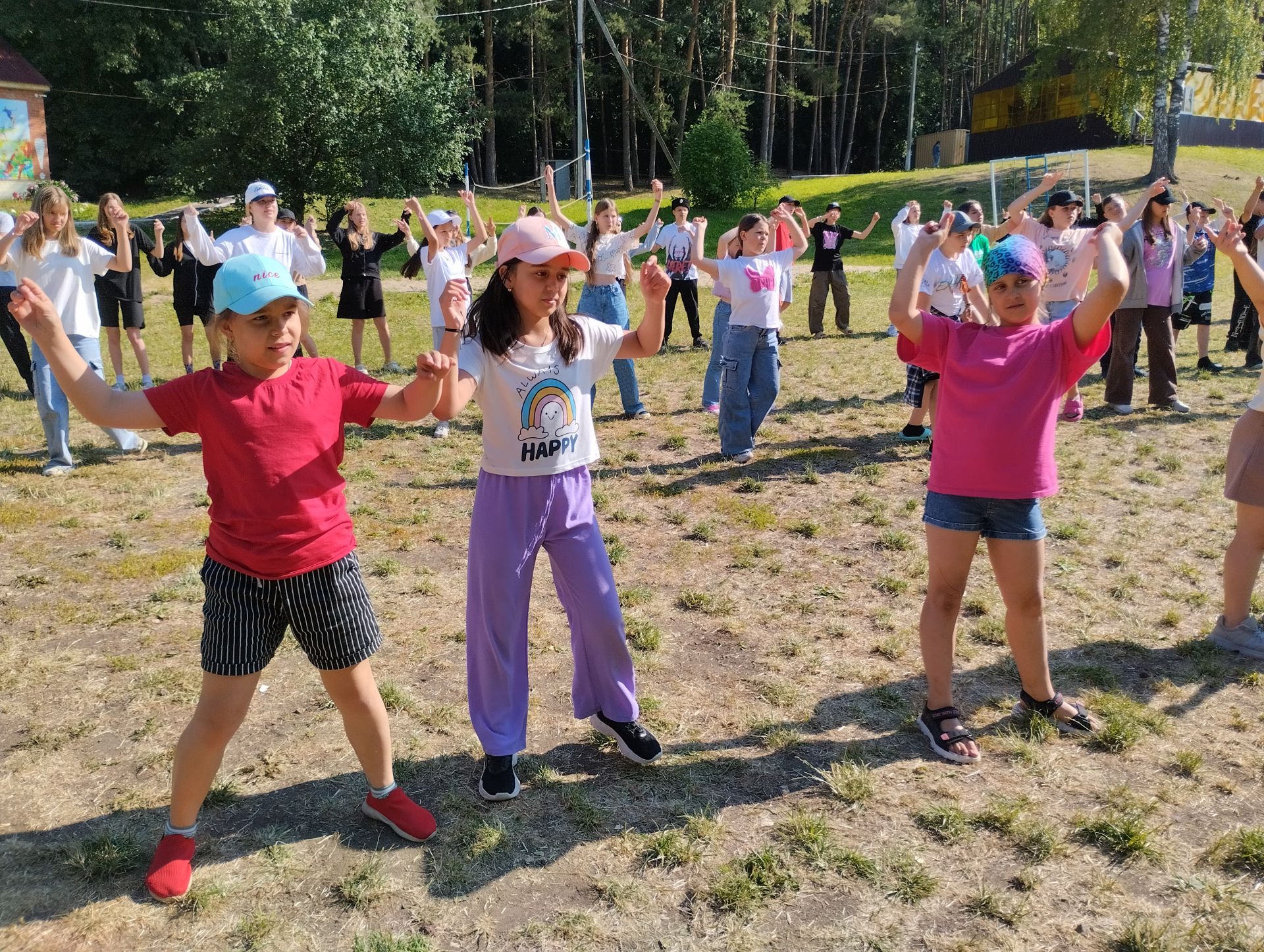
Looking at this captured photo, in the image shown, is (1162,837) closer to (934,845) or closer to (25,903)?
(934,845)

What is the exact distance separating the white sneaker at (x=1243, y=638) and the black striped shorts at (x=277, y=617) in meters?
4.14

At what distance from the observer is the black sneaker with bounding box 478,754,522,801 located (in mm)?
3553

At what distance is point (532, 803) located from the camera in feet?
11.7

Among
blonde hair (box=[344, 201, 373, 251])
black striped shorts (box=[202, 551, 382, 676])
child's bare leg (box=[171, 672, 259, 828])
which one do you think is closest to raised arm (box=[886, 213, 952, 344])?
black striped shorts (box=[202, 551, 382, 676])

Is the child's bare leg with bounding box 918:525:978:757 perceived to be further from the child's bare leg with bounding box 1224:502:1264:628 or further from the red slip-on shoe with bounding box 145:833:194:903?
the red slip-on shoe with bounding box 145:833:194:903

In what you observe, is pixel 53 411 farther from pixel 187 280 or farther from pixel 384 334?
pixel 384 334

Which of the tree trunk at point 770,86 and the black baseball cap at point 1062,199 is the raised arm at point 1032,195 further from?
the tree trunk at point 770,86

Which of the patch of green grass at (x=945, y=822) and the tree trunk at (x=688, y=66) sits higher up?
the tree trunk at (x=688, y=66)

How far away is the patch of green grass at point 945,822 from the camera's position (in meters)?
3.33

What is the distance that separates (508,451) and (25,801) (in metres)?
2.26

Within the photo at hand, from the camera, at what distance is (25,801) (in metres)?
3.56

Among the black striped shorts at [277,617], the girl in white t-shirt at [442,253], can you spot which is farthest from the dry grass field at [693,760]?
the girl in white t-shirt at [442,253]

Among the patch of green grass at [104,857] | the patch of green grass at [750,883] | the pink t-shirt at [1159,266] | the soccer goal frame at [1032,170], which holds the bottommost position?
the patch of green grass at [750,883]

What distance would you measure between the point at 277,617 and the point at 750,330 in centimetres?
549
